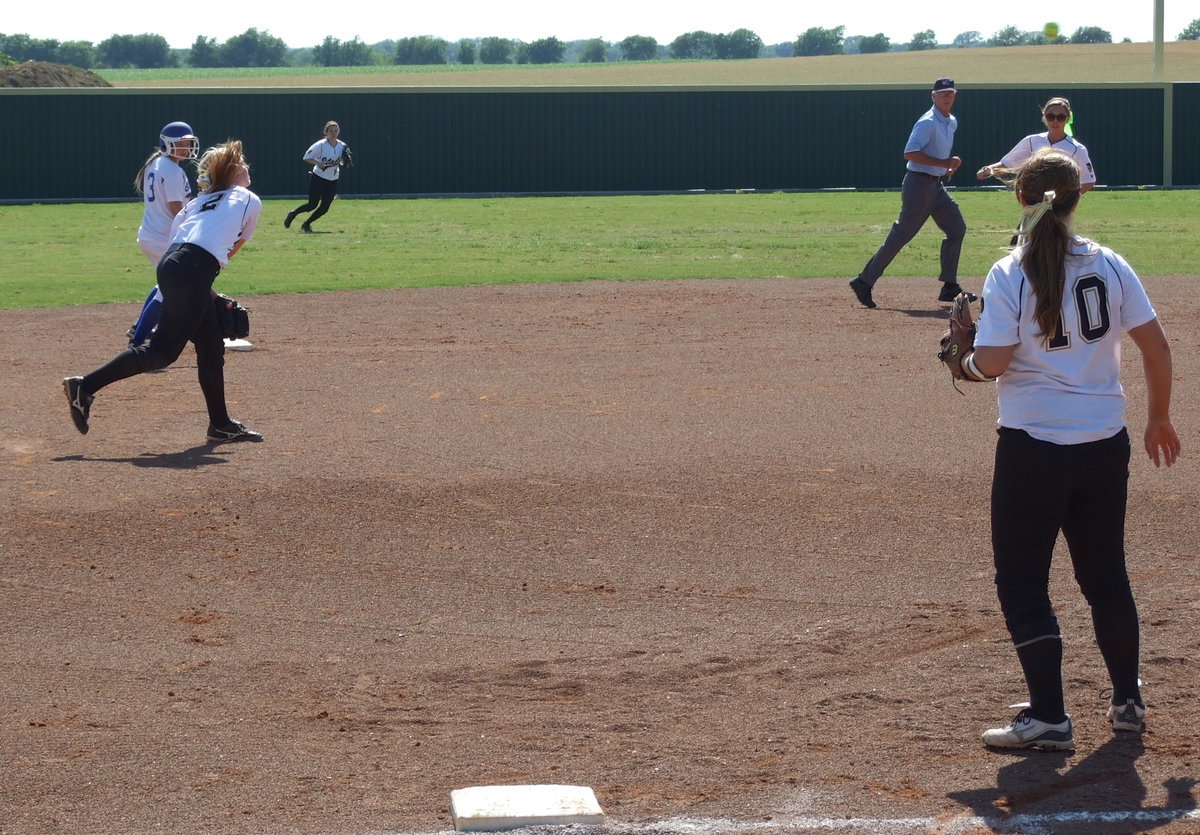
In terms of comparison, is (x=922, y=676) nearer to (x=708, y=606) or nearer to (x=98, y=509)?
(x=708, y=606)

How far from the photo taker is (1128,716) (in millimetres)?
4488

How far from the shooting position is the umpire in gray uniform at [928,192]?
551 inches

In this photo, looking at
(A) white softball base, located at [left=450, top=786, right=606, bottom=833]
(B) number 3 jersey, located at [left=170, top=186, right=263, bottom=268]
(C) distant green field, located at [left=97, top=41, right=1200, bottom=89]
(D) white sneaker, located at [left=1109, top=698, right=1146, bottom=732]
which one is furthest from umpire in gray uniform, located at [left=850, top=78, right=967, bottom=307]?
(C) distant green field, located at [left=97, top=41, right=1200, bottom=89]

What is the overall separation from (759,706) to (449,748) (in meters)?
1.04

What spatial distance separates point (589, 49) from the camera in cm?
12012

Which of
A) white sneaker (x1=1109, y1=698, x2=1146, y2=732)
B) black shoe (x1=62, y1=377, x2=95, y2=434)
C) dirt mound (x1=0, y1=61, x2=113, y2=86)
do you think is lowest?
white sneaker (x1=1109, y1=698, x2=1146, y2=732)

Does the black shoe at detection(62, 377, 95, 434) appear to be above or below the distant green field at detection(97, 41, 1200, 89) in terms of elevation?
below

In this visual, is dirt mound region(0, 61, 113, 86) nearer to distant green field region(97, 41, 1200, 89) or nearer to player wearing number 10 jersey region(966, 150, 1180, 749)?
distant green field region(97, 41, 1200, 89)

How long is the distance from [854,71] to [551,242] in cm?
5841

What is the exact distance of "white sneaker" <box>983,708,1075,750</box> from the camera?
4344 mm

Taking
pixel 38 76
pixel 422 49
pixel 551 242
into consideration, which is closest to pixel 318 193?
pixel 551 242

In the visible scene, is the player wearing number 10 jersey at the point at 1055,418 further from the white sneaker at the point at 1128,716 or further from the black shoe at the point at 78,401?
the black shoe at the point at 78,401

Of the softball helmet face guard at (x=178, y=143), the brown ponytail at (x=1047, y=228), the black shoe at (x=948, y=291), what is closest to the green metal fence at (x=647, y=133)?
the black shoe at (x=948, y=291)

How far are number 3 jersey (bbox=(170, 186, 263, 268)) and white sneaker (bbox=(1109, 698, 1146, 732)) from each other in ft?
18.6
